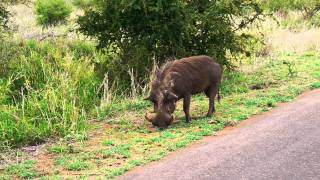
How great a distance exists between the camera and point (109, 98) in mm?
12898

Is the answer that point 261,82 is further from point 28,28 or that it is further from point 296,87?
point 28,28

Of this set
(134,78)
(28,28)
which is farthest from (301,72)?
(28,28)

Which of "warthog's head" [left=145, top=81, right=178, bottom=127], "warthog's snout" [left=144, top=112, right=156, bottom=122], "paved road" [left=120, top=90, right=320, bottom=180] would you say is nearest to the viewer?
"paved road" [left=120, top=90, right=320, bottom=180]

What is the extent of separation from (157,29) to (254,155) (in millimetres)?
6843

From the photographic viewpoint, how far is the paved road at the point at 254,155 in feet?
25.8

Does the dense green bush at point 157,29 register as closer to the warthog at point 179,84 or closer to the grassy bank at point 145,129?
the grassy bank at point 145,129

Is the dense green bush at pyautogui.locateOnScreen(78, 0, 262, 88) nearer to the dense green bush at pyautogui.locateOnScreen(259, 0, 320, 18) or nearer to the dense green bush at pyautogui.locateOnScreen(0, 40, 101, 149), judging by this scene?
the dense green bush at pyautogui.locateOnScreen(0, 40, 101, 149)

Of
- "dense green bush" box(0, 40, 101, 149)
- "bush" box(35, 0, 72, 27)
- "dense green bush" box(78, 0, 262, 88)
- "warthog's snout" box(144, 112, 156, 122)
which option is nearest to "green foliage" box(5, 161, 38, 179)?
"dense green bush" box(0, 40, 101, 149)

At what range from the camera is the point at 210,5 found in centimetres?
1537

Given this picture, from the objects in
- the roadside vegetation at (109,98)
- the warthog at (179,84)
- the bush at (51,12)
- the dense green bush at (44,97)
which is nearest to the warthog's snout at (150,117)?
the warthog at (179,84)

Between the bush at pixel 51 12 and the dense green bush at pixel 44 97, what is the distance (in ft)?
47.3

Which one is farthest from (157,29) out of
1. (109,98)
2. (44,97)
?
(44,97)

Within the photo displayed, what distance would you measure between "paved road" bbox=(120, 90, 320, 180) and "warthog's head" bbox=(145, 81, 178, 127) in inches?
42.6

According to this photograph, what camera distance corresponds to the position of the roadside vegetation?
30.5 ft
